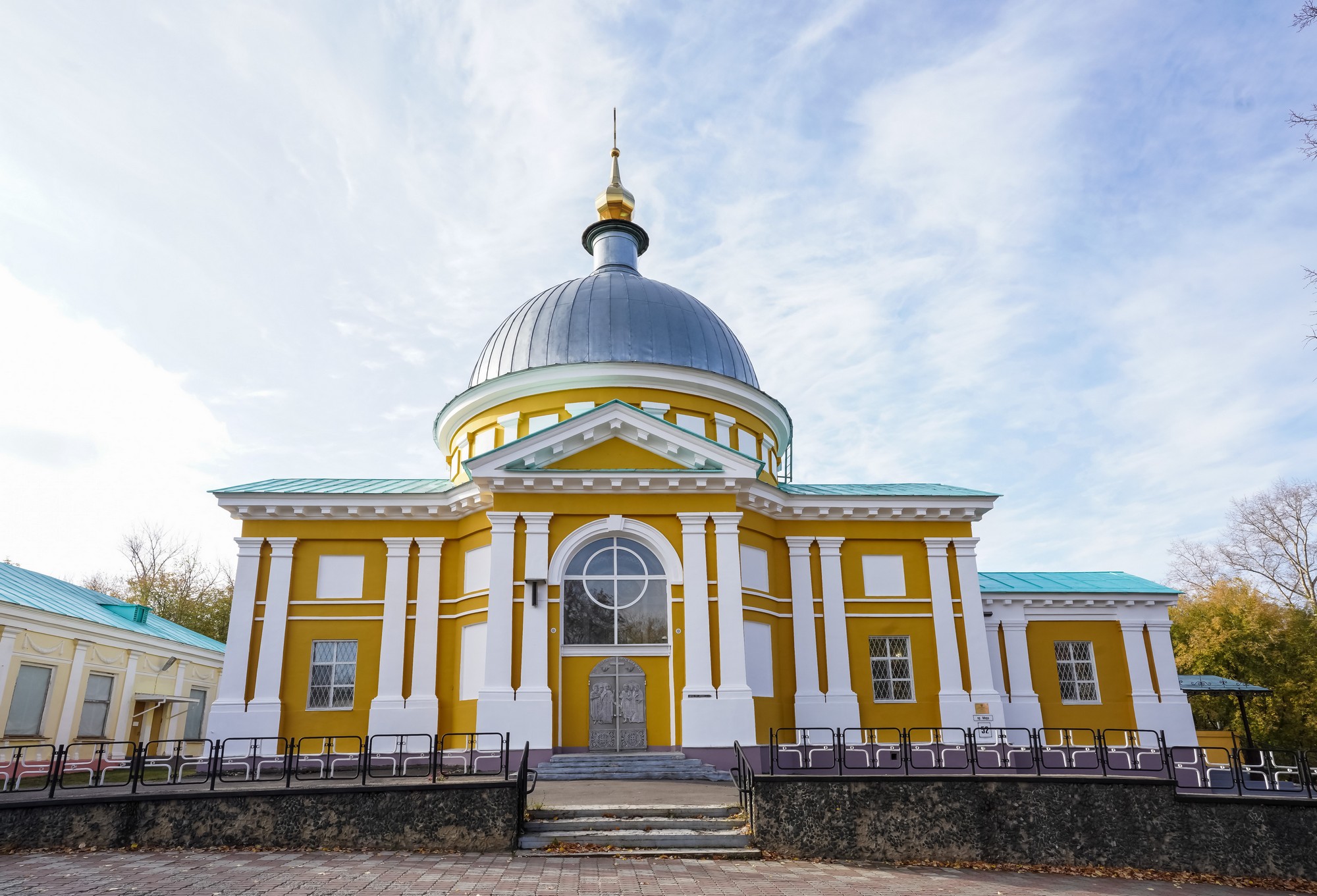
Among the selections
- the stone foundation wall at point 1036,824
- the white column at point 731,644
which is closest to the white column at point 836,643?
the white column at point 731,644

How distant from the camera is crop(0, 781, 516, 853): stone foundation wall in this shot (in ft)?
35.5

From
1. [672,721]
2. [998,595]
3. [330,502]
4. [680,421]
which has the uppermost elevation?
[680,421]

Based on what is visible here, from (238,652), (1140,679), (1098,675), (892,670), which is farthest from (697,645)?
(1140,679)

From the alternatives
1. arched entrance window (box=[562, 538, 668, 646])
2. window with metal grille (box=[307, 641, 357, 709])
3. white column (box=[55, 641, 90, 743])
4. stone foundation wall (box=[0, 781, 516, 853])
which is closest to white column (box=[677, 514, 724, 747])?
arched entrance window (box=[562, 538, 668, 646])

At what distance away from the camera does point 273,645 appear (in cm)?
2030

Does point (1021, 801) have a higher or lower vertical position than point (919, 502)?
lower

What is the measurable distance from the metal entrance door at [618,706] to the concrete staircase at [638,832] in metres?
5.79

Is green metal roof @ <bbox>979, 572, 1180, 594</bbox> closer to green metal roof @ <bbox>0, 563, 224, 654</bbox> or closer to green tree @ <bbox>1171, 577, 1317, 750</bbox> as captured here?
green tree @ <bbox>1171, 577, 1317, 750</bbox>

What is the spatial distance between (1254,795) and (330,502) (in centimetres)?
1916

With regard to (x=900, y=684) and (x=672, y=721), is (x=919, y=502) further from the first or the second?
(x=672, y=721)

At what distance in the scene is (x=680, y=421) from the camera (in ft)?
77.3

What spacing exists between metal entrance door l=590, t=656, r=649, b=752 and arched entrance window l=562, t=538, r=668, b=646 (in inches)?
23.3

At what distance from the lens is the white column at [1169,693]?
73.6 feet

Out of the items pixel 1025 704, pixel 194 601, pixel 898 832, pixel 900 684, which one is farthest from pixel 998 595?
pixel 194 601
